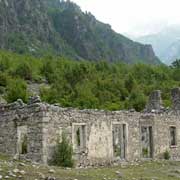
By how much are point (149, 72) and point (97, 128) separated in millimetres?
53136

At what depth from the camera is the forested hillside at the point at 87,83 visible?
52344 millimetres

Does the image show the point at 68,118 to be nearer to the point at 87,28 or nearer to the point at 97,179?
the point at 97,179

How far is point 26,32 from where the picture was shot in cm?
14900

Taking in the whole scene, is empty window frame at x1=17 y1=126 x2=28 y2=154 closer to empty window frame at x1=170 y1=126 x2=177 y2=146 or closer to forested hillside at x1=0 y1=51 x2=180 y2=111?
empty window frame at x1=170 y1=126 x2=177 y2=146

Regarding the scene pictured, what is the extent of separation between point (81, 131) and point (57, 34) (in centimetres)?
14187

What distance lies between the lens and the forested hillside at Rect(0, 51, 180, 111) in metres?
52.3

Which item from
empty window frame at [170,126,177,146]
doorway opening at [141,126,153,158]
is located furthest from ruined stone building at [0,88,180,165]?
empty window frame at [170,126,177,146]

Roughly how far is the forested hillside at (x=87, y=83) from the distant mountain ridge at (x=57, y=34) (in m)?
51.9

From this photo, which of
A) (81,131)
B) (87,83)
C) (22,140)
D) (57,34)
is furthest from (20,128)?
(57,34)

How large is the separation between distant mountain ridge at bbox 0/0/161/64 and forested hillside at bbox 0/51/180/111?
51.9m

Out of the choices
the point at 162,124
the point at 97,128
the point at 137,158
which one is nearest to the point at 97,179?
the point at 97,128

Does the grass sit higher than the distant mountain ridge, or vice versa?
the distant mountain ridge

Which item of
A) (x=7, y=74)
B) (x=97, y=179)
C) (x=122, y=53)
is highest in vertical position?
(x=122, y=53)

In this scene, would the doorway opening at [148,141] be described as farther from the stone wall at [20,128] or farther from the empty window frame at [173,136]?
the stone wall at [20,128]
